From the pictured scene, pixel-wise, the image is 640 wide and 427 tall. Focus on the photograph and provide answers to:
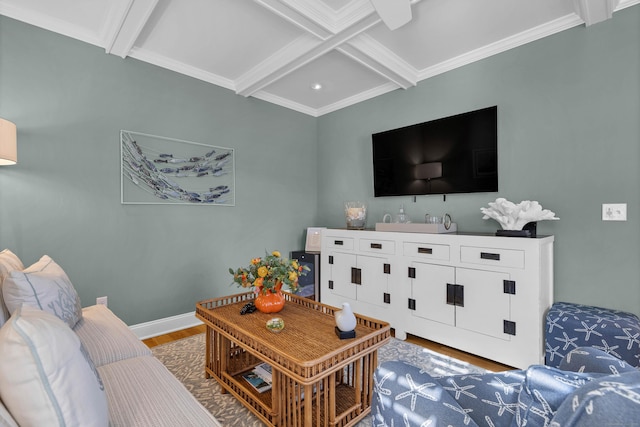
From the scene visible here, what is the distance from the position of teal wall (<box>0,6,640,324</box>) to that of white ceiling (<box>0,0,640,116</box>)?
0.13 meters

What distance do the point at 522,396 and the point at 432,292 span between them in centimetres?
191

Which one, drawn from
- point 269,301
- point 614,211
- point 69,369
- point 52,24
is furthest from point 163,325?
point 614,211

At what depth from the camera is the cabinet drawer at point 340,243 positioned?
3.18 meters

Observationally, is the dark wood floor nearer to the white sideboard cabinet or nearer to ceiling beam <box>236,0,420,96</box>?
the white sideboard cabinet

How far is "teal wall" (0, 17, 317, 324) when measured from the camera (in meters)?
2.24

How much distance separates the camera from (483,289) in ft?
7.50

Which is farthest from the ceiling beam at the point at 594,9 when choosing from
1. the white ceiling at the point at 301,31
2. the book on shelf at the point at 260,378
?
the book on shelf at the point at 260,378

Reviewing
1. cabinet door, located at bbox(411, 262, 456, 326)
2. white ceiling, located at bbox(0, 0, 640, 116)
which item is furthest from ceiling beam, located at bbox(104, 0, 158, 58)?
cabinet door, located at bbox(411, 262, 456, 326)

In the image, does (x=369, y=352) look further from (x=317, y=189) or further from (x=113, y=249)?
(x=317, y=189)

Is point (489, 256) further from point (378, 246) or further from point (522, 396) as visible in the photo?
point (522, 396)

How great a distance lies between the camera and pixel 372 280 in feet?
9.71

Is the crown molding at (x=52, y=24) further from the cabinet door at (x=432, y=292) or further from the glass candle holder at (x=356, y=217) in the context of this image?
the cabinet door at (x=432, y=292)

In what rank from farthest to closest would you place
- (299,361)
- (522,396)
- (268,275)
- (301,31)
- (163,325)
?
(163,325), (301,31), (268,275), (299,361), (522,396)

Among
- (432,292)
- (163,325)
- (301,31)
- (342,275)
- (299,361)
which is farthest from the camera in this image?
(342,275)
